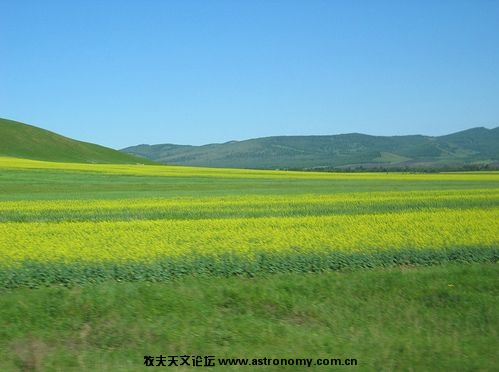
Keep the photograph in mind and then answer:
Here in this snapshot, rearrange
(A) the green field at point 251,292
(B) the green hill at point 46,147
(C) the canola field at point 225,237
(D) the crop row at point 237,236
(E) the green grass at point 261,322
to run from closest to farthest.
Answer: (E) the green grass at point 261,322 < (A) the green field at point 251,292 < (C) the canola field at point 225,237 < (D) the crop row at point 237,236 < (B) the green hill at point 46,147

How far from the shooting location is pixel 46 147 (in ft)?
351

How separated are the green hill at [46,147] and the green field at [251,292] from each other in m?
86.0

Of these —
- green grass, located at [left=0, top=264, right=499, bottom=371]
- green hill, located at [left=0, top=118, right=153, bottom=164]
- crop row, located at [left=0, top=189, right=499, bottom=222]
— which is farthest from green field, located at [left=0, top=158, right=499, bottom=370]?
green hill, located at [left=0, top=118, right=153, bottom=164]

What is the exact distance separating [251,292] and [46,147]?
104m

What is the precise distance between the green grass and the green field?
3 cm

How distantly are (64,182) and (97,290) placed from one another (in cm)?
3567

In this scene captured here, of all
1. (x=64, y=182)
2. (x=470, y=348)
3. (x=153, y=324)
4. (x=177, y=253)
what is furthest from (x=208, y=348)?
(x=64, y=182)

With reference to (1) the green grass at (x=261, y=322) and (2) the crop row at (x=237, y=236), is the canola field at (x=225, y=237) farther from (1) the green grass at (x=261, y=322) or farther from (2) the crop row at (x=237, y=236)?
(1) the green grass at (x=261, y=322)

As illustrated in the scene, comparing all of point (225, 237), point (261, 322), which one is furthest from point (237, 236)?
point (261, 322)

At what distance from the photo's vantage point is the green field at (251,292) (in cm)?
761

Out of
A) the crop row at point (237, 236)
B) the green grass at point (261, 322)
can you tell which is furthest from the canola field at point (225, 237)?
the green grass at point (261, 322)

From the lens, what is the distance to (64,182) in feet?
143

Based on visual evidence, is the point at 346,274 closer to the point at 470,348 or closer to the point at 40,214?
the point at 470,348

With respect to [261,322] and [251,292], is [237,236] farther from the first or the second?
[261,322]
